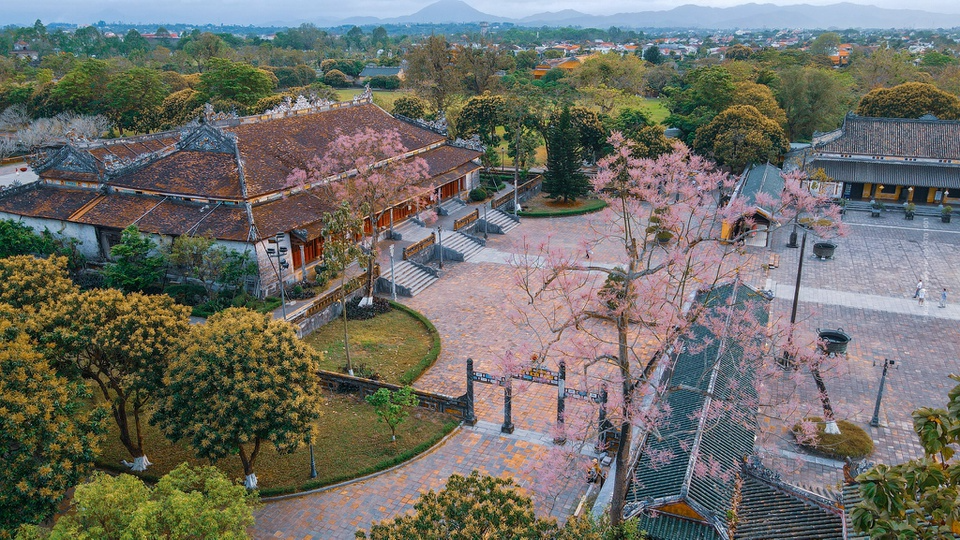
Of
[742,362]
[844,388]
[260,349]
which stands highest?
[260,349]

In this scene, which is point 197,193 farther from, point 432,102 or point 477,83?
point 477,83

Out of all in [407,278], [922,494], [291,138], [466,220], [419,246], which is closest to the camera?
[922,494]

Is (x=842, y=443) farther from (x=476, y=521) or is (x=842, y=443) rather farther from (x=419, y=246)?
(x=419, y=246)

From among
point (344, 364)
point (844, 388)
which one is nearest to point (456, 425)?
point (344, 364)

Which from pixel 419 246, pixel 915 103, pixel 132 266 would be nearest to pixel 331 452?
pixel 132 266

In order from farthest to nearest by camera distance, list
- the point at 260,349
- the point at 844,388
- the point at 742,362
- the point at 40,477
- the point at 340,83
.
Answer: the point at 340,83
the point at 844,388
the point at 742,362
the point at 260,349
the point at 40,477

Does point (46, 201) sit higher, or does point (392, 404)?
point (46, 201)
